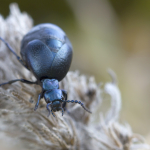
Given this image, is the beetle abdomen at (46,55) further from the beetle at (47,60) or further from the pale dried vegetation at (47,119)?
the pale dried vegetation at (47,119)

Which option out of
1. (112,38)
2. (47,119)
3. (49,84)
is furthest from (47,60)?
(112,38)

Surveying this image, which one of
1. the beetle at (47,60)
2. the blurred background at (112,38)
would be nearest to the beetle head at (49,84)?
the beetle at (47,60)

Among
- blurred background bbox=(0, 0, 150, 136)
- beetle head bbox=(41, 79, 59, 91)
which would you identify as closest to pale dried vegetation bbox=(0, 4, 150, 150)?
beetle head bbox=(41, 79, 59, 91)

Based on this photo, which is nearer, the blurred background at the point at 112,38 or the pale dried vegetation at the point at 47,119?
the pale dried vegetation at the point at 47,119

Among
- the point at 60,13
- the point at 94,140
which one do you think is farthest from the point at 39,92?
the point at 60,13

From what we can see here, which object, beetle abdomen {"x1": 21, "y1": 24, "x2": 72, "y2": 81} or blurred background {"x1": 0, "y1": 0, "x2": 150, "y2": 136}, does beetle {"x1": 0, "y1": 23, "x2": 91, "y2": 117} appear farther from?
blurred background {"x1": 0, "y1": 0, "x2": 150, "y2": 136}

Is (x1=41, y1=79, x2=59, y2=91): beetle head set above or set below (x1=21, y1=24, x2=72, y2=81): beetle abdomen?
below
